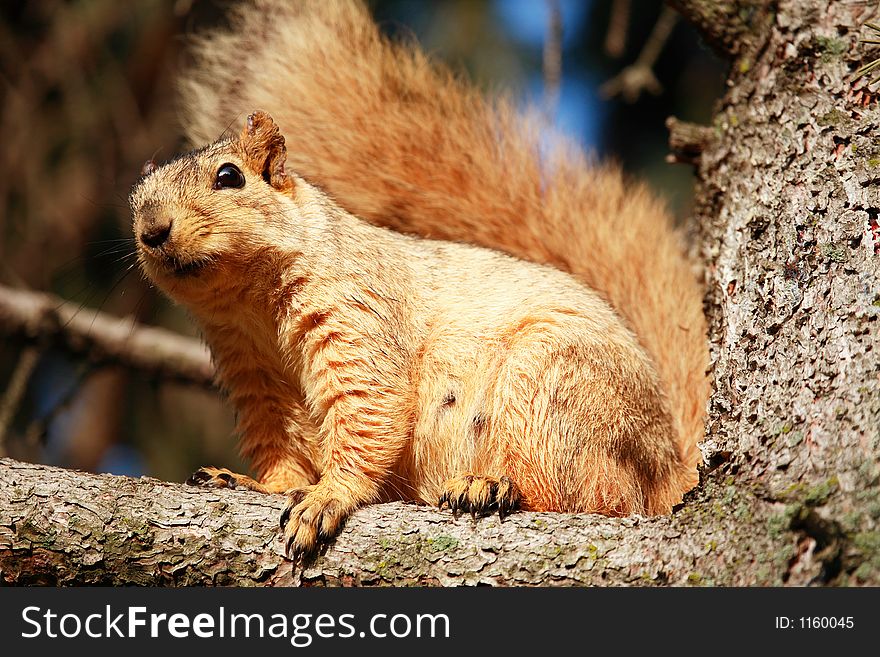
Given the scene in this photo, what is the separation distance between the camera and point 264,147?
271cm

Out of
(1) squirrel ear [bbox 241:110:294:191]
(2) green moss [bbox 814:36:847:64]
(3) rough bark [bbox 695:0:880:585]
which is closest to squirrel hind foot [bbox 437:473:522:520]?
(3) rough bark [bbox 695:0:880:585]

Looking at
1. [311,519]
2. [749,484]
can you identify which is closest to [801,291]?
[749,484]

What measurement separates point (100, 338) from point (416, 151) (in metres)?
1.76

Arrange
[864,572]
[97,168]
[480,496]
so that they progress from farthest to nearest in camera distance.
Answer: [97,168] < [480,496] < [864,572]

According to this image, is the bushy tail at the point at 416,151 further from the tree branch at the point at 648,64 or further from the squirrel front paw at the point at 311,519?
the squirrel front paw at the point at 311,519

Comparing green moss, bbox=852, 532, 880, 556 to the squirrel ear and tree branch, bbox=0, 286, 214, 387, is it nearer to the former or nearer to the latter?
the squirrel ear

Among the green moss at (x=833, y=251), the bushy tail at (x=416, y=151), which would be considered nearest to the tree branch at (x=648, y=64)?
the bushy tail at (x=416, y=151)

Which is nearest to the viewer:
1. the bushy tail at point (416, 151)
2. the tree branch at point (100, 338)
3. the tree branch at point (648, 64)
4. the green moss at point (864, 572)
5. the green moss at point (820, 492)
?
the green moss at point (864, 572)

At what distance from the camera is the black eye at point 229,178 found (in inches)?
102

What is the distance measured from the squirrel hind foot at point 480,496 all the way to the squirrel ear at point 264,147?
1.12m

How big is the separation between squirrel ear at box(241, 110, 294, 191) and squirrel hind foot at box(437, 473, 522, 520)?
3.67ft

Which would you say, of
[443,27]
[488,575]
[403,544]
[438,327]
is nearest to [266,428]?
[438,327]

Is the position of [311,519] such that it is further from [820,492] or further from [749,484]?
[820,492]

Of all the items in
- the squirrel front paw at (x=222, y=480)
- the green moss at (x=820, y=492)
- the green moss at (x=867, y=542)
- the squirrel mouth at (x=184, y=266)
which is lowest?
the green moss at (x=867, y=542)
